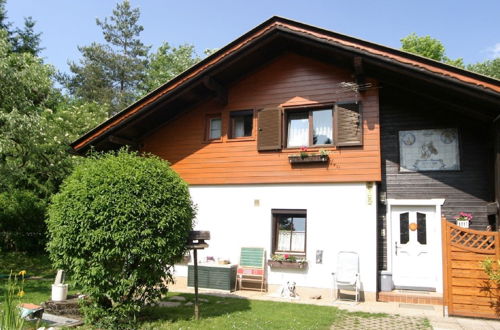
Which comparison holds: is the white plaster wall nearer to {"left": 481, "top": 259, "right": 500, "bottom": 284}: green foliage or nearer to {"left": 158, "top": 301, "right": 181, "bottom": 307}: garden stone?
{"left": 158, "top": 301, "right": 181, "bottom": 307}: garden stone

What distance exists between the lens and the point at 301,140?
1035 centimetres

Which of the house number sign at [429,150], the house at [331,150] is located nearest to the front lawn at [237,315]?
the house at [331,150]

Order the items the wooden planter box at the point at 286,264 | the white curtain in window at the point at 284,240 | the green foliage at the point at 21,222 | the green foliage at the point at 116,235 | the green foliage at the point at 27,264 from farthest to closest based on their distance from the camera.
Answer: the green foliage at the point at 21,222 → the green foliage at the point at 27,264 → the white curtain in window at the point at 284,240 → the wooden planter box at the point at 286,264 → the green foliage at the point at 116,235

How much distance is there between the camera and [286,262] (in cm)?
957

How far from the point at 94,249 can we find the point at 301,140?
234 inches

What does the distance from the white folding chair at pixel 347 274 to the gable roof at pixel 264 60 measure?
415 cm

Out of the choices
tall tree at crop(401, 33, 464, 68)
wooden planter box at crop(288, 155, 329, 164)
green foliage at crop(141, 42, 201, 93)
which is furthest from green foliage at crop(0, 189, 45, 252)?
tall tree at crop(401, 33, 464, 68)

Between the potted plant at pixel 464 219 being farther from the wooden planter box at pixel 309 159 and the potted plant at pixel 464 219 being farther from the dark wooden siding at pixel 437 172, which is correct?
the wooden planter box at pixel 309 159

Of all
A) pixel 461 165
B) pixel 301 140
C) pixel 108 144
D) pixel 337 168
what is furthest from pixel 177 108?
pixel 461 165

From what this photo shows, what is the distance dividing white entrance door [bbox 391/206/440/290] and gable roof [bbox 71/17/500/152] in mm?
3036

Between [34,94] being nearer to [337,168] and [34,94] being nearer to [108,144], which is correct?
[108,144]

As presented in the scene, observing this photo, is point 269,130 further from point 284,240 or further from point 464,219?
point 464,219

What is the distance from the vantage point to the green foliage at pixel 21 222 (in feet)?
49.5

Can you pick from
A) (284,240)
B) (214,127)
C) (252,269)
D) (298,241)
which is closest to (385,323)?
(298,241)
